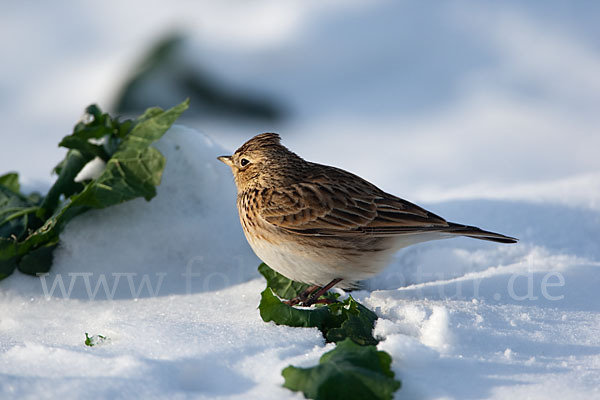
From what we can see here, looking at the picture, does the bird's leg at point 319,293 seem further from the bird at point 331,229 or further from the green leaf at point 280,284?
the green leaf at point 280,284

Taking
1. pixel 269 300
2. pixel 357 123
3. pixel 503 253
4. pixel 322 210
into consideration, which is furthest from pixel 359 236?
pixel 357 123

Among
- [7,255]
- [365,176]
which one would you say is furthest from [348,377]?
[365,176]

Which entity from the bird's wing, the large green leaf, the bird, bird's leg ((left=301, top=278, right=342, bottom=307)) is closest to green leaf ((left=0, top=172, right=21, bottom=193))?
the large green leaf

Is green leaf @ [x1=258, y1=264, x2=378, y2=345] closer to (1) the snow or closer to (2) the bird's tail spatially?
(1) the snow

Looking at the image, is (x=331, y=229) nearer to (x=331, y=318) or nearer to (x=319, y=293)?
(x=319, y=293)

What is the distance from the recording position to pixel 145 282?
4.48m

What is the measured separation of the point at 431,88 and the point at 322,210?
6.11m

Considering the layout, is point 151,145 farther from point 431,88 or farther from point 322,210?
point 431,88

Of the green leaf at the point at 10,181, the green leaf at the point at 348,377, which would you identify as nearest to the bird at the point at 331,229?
the green leaf at the point at 348,377

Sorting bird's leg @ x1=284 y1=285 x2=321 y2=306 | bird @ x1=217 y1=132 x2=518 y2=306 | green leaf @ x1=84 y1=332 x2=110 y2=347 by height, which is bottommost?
green leaf @ x1=84 y1=332 x2=110 y2=347

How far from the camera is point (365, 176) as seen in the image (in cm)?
755

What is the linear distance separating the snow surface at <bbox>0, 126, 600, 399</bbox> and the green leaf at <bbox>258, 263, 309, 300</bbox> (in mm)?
159

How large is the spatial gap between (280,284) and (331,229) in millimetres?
562

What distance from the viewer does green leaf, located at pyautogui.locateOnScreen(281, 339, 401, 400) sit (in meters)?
2.68
